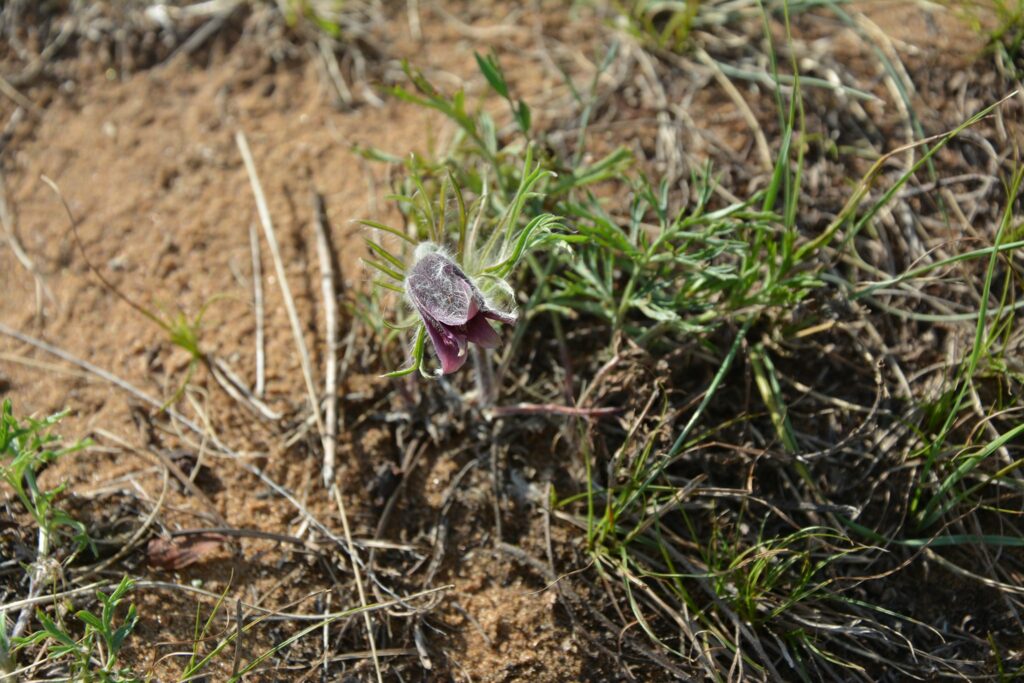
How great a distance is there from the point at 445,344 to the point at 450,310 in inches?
3.2

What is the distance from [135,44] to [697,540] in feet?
9.18

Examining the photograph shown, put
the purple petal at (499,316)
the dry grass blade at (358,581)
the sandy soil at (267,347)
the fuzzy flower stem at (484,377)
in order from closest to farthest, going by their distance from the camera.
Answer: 1. the purple petal at (499,316)
2. the dry grass blade at (358,581)
3. the sandy soil at (267,347)
4. the fuzzy flower stem at (484,377)

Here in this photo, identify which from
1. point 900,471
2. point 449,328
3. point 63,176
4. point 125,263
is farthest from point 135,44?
point 900,471

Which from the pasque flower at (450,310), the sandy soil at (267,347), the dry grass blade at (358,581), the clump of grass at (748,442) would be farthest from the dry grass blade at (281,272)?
the pasque flower at (450,310)

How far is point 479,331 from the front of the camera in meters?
1.94

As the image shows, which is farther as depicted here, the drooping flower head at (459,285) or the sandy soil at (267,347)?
the sandy soil at (267,347)

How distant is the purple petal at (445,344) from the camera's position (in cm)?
191

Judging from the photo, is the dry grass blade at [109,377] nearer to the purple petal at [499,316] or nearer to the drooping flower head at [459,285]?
the drooping flower head at [459,285]

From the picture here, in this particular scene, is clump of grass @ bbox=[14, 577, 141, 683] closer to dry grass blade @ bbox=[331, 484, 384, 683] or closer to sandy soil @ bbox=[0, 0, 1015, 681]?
sandy soil @ bbox=[0, 0, 1015, 681]

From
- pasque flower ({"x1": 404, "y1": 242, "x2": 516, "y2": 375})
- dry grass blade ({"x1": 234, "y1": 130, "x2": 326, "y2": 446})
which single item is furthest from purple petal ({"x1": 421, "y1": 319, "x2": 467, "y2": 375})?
dry grass blade ({"x1": 234, "y1": 130, "x2": 326, "y2": 446})

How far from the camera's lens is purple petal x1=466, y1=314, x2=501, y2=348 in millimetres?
1937

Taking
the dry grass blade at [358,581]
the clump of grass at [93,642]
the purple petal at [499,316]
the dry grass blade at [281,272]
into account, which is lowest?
the dry grass blade at [358,581]

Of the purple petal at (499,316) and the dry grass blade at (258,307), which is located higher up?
the purple petal at (499,316)

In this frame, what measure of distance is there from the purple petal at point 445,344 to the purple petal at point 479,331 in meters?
0.03
